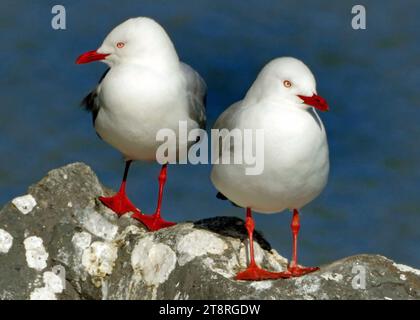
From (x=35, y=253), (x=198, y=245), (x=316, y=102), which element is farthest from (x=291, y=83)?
(x=35, y=253)

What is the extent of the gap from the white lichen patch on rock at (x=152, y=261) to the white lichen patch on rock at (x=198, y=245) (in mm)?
68

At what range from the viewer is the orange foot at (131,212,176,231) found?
8844 mm

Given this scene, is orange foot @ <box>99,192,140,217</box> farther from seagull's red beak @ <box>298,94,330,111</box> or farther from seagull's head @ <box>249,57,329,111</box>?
seagull's red beak @ <box>298,94,330,111</box>

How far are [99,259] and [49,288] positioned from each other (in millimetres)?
398

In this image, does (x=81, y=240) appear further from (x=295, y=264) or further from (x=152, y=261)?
(x=295, y=264)

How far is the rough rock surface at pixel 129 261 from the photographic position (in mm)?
7652

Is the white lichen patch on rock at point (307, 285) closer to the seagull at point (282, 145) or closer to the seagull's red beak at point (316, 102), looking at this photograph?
the seagull at point (282, 145)

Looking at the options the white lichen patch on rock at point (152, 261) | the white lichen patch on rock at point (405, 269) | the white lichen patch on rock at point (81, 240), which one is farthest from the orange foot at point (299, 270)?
the white lichen patch on rock at point (81, 240)

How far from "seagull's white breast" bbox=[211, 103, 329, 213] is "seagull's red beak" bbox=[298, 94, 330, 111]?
76mm

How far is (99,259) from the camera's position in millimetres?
8250

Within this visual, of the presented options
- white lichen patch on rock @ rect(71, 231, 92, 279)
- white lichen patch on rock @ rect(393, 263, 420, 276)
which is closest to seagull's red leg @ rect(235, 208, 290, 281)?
white lichen patch on rock @ rect(393, 263, 420, 276)

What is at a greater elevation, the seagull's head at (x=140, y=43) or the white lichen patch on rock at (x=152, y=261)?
the seagull's head at (x=140, y=43)
